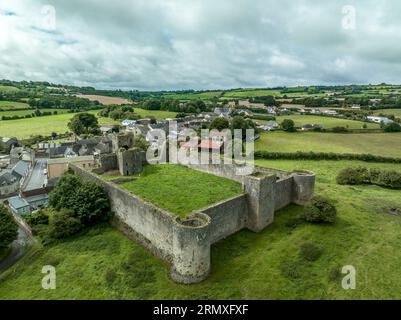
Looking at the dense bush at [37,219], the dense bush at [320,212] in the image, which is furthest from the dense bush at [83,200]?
the dense bush at [320,212]

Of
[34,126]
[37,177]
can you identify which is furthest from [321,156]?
[34,126]

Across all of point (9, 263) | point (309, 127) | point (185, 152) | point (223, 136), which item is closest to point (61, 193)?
point (9, 263)

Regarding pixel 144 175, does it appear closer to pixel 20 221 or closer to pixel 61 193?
pixel 61 193

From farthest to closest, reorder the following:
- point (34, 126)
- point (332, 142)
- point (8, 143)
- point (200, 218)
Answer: point (34, 126)
point (8, 143)
point (332, 142)
point (200, 218)

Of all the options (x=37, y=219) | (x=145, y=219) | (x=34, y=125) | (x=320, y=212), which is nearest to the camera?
(x=145, y=219)

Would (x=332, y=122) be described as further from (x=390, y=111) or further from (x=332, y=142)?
(x=390, y=111)

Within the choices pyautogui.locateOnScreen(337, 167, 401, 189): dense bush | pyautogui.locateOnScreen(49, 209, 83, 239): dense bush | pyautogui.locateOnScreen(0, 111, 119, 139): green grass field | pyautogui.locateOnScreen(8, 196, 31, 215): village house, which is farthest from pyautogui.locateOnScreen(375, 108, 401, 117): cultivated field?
pyautogui.locateOnScreen(8, 196, 31, 215): village house

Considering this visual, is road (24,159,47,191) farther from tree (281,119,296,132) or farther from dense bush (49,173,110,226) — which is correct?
tree (281,119,296,132)
